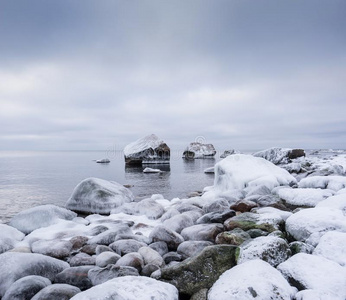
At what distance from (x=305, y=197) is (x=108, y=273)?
6.97 meters

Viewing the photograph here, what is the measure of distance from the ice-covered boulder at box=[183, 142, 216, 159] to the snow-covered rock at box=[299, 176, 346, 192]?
56676 millimetres

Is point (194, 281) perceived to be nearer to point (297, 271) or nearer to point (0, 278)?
point (297, 271)

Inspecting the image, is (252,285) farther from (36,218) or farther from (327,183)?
(327,183)

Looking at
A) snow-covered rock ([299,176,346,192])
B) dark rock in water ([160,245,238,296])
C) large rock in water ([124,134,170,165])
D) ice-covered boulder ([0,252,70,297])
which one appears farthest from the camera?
large rock in water ([124,134,170,165])

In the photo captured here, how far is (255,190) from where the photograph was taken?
11078 millimetres

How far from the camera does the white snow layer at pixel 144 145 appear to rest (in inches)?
1590

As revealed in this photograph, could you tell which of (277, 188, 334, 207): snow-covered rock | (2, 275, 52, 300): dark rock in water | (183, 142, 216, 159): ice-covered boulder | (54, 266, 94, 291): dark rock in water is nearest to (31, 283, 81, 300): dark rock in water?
(2, 275, 52, 300): dark rock in water

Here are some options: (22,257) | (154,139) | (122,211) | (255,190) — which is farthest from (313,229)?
(154,139)

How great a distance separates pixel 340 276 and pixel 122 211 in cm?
813

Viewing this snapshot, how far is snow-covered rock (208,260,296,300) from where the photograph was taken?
3.05 metres

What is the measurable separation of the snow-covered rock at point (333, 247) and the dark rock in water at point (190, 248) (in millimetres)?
2129

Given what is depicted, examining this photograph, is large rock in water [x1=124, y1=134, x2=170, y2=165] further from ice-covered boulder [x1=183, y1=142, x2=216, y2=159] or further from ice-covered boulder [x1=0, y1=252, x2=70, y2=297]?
ice-covered boulder [x1=0, y1=252, x2=70, y2=297]

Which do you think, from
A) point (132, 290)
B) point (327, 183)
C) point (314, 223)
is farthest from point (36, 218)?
point (327, 183)

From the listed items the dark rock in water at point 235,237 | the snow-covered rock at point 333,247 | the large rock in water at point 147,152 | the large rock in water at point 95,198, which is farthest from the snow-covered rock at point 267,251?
the large rock in water at point 147,152
